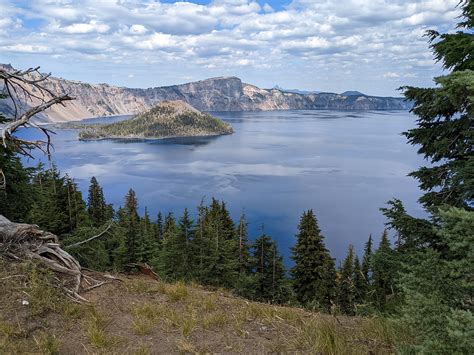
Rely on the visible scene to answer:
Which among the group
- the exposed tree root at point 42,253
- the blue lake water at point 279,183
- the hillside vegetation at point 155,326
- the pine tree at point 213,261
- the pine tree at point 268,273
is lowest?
the blue lake water at point 279,183

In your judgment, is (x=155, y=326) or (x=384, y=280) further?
(x=384, y=280)

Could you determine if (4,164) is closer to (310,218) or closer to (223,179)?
(310,218)

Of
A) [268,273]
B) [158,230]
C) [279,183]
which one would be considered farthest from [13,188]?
[279,183]

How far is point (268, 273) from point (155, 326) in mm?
30605

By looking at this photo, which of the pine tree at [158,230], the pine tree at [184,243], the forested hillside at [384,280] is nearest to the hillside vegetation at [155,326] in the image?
the forested hillside at [384,280]

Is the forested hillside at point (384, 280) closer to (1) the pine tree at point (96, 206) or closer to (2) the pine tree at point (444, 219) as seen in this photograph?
(2) the pine tree at point (444, 219)

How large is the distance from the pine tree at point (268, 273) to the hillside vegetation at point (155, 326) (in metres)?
27.4

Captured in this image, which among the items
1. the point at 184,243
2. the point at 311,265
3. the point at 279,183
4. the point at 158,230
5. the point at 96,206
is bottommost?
the point at 279,183

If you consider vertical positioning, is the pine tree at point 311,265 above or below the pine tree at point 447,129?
below

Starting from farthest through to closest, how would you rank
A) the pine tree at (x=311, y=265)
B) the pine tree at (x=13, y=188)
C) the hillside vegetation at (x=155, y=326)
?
the pine tree at (x=311, y=265), the pine tree at (x=13, y=188), the hillside vegetation at (x=155, y=326)

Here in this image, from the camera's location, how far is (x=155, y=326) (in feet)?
19.6

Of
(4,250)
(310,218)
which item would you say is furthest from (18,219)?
(310,218)

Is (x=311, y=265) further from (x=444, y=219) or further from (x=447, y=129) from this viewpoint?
(x=444, y=219)

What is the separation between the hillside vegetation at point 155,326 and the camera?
5.21m
